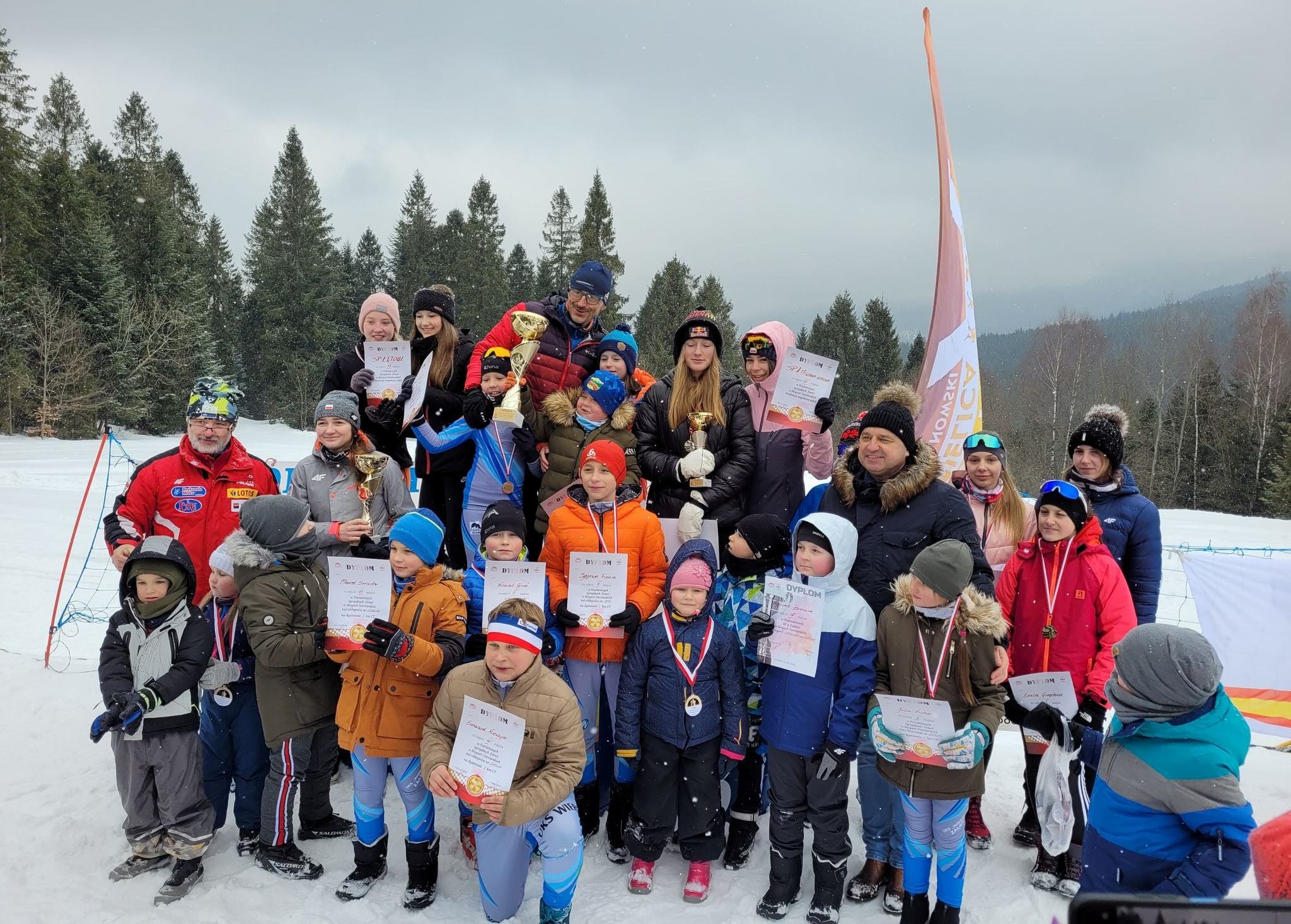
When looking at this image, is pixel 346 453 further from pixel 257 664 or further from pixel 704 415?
pixel 704 415

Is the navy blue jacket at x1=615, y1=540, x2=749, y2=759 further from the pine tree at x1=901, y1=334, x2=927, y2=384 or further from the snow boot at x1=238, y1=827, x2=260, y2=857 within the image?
the pine tree at x1=901, y1=334, x2=927, y2=384

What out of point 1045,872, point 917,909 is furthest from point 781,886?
point 1045,872

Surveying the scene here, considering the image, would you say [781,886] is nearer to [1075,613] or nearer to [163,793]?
[1075,613]

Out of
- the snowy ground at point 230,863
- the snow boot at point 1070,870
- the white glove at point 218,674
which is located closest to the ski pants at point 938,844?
the snowy ground at point 230,863

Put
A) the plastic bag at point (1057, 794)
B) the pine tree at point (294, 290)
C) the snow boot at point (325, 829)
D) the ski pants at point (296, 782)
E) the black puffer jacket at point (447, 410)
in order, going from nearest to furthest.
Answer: the plastic bag at point (1057, 794) → the ski pants at point (296, 782) → the snow boot at point (325, 829) → the black puffer jacket at point (447, 410) → the pine tree at point (294, 290)

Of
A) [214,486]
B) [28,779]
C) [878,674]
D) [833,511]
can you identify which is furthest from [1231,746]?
[28,779]

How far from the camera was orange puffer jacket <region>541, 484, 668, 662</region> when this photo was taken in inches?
179

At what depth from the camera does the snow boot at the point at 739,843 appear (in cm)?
438

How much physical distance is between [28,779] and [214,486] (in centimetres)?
249

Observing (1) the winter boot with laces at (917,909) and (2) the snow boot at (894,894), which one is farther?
(2) the snow boot at (894,894)

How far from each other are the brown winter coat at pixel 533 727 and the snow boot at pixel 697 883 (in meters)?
A: 1.02

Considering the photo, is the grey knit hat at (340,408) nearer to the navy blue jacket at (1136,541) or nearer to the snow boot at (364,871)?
the snow boot at (364,871)

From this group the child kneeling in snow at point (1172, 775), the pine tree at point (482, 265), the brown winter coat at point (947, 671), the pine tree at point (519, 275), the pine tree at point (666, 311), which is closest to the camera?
the child kneeling in snow at point (1172, 775)

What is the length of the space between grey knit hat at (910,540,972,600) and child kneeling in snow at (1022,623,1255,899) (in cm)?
88
